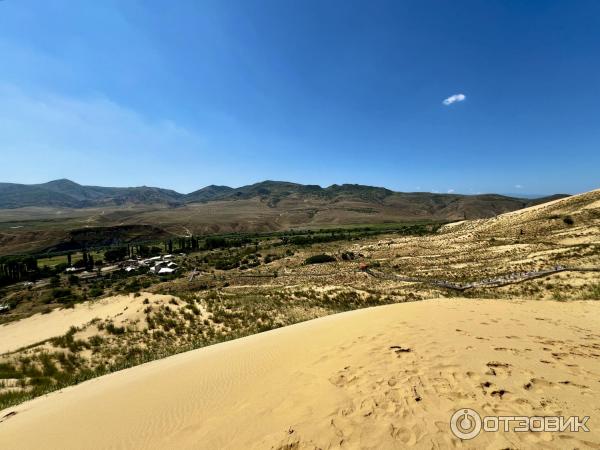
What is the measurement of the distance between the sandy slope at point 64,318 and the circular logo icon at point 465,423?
16172 millimetres

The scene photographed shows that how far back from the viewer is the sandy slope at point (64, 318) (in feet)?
57.8

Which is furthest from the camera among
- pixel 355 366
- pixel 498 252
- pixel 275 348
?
pixel 498 252

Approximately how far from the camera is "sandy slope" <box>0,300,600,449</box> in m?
4.00

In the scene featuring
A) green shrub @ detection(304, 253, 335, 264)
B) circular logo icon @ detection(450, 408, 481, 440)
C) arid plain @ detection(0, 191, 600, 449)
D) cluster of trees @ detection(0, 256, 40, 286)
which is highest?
circular logo icon @ detection(450, 408, 481, 440)

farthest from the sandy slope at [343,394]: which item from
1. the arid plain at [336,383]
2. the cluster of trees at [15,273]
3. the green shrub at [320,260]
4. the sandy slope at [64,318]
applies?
the cluster of trees at [15,273]

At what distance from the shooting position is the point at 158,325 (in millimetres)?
15078

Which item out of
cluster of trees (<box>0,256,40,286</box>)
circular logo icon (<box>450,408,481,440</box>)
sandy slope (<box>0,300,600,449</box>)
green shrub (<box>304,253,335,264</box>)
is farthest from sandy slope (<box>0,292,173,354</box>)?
cluster of trees (<box>0,256,40,286</box>)

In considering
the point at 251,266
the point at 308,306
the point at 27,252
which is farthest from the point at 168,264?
the point at 27,252

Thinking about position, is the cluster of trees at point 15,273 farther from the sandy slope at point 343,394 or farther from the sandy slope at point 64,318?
the sandy slope at point 343,394

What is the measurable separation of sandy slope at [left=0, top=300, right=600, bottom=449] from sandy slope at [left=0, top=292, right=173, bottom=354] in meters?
10.1

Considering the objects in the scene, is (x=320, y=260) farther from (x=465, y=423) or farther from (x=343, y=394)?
(x=465, y=423)

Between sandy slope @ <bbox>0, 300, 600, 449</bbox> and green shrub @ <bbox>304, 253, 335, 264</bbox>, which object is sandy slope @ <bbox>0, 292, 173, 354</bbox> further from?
green shrub @ <bbox>304, 253, 335, 264</bbox>

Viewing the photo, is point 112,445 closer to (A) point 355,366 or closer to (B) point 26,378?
(A) point 355,366

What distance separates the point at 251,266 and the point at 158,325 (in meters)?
39.2
